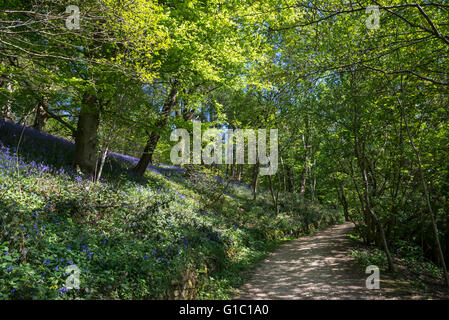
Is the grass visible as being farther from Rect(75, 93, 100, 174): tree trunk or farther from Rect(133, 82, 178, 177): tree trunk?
Rect(133, 82, 178, 177): tree trunk

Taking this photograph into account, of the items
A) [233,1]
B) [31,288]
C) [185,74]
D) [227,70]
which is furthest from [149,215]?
[233,1]

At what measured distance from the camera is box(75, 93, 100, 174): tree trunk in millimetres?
7941

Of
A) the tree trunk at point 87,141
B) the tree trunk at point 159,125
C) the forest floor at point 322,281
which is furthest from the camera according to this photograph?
the tree trunk at point 159,125

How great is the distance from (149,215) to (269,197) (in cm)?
1365

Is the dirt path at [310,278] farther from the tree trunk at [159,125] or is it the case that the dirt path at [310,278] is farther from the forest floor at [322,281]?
the tree trunk at [159,125]

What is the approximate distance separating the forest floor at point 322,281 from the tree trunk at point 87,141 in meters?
6.15

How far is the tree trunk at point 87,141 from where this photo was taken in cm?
794

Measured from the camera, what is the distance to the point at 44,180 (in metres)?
5.76

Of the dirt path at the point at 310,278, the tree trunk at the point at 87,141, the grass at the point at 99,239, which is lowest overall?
the dirt path at the point at 310,278

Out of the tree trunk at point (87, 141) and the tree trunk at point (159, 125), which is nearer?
the tree trunk at point (87, 141)

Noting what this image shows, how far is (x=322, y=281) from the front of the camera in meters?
6.21

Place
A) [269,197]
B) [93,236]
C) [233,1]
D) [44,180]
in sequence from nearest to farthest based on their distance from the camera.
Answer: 1. [93,236]
2. [44,180]
3. [233,1]
4. [269,197]

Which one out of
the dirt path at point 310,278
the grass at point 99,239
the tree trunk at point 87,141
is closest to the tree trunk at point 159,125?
the grass at point 99,239

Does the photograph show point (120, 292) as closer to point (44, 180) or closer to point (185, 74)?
point (44, 180)
